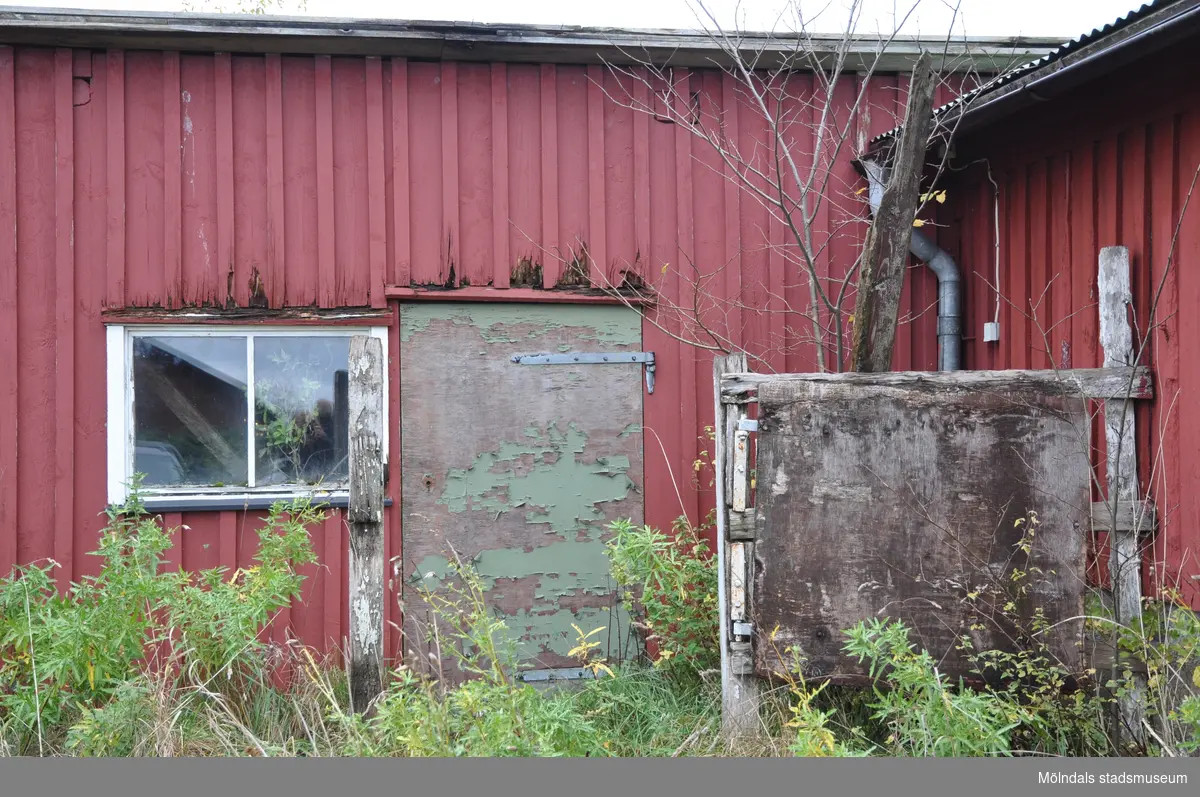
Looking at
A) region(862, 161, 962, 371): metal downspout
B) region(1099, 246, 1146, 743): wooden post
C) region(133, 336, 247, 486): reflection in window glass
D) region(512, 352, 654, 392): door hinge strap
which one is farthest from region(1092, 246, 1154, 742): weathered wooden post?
region(133, 336, 247, 486): reflection in window glass

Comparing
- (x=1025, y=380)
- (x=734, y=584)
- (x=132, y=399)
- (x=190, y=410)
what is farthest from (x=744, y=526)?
(x=132, y=399)

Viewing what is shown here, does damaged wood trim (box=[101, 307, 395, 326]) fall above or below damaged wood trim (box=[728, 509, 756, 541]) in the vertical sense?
above

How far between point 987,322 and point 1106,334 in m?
1.38

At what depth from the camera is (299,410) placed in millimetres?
5477

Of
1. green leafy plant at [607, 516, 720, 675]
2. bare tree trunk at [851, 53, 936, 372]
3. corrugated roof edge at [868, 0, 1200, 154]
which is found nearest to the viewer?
corrugated roof edge at [868, 0, 1200, 154]

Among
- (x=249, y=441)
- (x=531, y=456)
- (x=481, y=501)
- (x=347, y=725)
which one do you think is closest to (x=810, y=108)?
(x=531, y=456)

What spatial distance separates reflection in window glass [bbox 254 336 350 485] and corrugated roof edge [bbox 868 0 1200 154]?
3.65 m

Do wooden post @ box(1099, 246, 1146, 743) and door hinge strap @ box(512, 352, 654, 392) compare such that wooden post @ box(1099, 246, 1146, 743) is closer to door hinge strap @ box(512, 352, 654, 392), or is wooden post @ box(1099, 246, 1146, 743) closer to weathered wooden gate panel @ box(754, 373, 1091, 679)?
weathered wooden gate panel @ box(754, 373, 1091, 679)

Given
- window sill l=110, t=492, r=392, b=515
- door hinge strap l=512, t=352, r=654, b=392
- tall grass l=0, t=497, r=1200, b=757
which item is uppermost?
door hinge strap l=512, t=352, r=654, b=392

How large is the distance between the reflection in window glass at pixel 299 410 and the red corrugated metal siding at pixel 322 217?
1.05 ft

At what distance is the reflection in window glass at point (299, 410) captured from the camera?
5.45 m

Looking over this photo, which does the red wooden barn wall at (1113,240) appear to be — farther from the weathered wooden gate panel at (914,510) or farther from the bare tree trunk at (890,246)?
the bare tree trunk at (890,246)

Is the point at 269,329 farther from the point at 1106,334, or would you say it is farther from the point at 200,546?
the point at 1106,334

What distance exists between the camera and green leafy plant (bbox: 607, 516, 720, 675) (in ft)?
14.9
